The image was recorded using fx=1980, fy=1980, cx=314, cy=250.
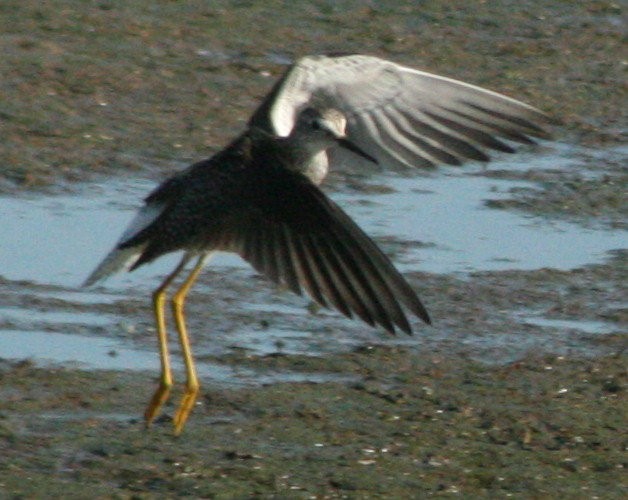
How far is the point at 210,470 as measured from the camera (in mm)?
6254

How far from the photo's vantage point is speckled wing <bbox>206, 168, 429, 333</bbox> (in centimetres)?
609

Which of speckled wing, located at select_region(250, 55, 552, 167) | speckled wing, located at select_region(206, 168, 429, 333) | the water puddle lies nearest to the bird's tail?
the water puddle

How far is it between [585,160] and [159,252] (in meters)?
4.43

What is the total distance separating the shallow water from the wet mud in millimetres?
17

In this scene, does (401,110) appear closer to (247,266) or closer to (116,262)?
(247,266)

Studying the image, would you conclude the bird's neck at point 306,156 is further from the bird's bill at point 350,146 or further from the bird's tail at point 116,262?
the bird's tail at point 116,262

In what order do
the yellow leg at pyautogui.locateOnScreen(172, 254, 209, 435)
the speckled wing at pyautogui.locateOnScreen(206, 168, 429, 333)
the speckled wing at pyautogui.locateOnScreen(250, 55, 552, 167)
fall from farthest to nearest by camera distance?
the speckled wing at pyautogui.locateOnScreen(250, 55, 552, 167) < the yellow leg at pyautogui.locateOnScreen(172, 254, 209, 435) < the speckled wing at pyautogui.locateOnScreen(206, 168, 429, 333)

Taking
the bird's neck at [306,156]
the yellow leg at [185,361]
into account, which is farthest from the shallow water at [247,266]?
the bird's neck at [306,156]

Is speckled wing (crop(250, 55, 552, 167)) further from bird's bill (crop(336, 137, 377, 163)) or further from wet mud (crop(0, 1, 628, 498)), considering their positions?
wet mud (crop(0, 1, 628, 498))

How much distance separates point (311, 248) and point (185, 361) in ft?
3.10

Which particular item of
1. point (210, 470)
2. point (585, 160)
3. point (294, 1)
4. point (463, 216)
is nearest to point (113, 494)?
point (210, 470)

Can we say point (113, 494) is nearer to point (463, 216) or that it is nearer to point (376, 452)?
point (376, 452)

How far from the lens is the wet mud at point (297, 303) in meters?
6.43

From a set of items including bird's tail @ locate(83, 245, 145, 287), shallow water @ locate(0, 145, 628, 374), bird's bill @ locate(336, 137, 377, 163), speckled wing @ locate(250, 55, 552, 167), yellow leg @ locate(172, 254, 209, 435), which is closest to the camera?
yellow leg @ locate(172, 254, 209, 435)
